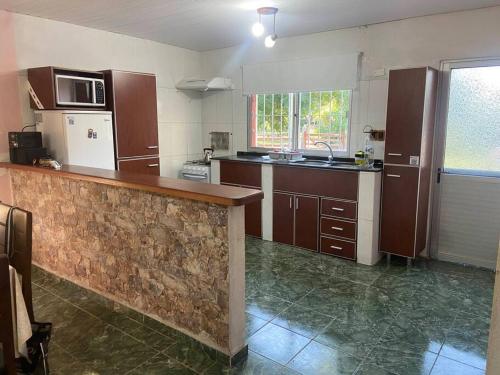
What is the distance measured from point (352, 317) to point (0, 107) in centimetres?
363

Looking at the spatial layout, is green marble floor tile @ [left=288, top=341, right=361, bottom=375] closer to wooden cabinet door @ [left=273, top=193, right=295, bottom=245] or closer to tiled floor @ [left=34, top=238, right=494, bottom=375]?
tiled floor @ [left=34, top=238, right=494, bottom=375]

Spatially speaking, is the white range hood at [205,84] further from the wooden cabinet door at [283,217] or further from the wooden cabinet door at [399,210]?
the wooden cabinet door at [399,210]

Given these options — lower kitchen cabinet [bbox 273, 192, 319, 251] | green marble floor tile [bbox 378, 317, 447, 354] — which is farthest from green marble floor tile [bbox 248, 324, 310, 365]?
lower kitchen cabinet [bbox 273, 192, 319, 251]

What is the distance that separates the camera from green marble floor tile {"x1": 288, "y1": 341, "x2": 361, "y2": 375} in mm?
2094

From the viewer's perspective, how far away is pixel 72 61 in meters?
3.96

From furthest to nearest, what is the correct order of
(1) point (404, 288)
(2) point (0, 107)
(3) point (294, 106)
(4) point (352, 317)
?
(3) point (294, 106) → (2) point (0, 107) → (1) point (404, 288) → (4) point (352, 317)

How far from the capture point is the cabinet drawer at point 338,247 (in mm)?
3759

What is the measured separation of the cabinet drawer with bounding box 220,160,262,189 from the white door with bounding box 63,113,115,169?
4.49ft

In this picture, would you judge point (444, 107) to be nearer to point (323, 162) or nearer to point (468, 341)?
point (323, 162)

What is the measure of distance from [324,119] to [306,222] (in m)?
1.27

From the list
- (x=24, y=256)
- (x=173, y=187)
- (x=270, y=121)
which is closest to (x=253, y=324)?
(x=173, y=187)

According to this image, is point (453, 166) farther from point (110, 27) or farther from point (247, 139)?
point (110, 27)

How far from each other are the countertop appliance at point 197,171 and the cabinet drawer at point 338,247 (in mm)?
1788

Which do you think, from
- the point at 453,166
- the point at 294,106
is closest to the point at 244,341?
the point at 453,166
